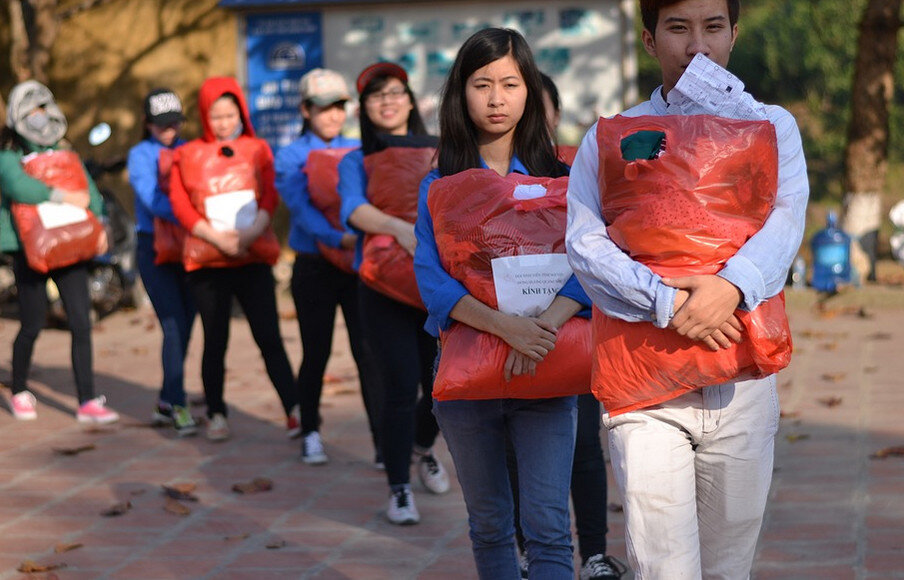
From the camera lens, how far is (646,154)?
3.13 meters

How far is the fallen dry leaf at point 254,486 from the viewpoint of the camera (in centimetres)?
650

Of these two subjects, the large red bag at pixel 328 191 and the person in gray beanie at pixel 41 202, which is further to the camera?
the person in gray beanie at pixel 41 202

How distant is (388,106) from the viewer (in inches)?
236

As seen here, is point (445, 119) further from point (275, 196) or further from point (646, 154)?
point (275, 196)

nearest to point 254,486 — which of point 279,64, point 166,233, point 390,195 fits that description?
point 390,195

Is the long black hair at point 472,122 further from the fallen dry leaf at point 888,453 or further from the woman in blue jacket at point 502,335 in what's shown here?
the fallen dry leaf at point 888,453

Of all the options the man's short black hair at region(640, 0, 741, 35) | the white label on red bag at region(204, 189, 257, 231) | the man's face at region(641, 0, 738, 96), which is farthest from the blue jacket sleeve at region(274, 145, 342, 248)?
the man's face at region(641, 0, 738, 96)

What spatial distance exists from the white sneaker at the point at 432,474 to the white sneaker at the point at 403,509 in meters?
0.49

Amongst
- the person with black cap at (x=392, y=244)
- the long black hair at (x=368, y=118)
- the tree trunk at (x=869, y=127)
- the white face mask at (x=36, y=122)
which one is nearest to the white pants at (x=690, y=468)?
the person with black cap at (x=392, y=244)

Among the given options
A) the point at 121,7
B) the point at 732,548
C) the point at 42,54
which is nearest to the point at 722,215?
the point at 732,548

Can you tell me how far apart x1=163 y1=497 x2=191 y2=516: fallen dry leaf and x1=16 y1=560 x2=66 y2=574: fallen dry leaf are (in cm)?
83

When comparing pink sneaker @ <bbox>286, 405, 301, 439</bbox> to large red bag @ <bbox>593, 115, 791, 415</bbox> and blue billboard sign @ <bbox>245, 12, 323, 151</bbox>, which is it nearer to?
large red bag @ <bbox>593, 115, 791, 415</bbox>

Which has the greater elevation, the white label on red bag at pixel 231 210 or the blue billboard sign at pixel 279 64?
the blue billboard sign at pixel 279 64

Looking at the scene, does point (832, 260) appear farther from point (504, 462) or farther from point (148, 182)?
point (504, 462)
